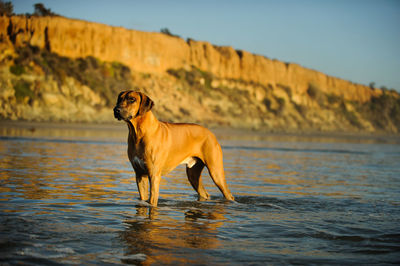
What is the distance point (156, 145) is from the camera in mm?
7223

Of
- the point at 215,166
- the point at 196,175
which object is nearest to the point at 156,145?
the point at 215,166

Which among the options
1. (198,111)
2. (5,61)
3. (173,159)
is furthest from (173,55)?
(173,159)

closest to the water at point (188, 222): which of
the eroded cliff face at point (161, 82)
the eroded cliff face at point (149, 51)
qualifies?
the eroded cliff face at point (161, 82)

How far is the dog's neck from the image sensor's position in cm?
711

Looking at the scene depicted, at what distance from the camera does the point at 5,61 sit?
144ft

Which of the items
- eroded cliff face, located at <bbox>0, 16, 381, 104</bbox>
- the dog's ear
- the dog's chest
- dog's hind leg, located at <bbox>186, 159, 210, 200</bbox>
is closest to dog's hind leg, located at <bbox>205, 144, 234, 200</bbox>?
dog's hind leg, located at <bbox>186, 159, 210, 200</bbox>

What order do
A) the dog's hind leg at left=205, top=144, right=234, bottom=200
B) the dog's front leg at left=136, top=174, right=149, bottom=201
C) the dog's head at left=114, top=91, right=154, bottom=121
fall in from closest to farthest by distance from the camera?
the dog's head at left=114, top=91, right=154, bottom=121
the dog's front leg at left=136, top=174, right=149, bottom=201
the dog's hind leg at left=205, top=144, right=234, bottom=200

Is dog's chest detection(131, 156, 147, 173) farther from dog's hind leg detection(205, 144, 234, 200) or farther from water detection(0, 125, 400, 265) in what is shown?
dog's hind leg detection(205, 144, 234, 200)

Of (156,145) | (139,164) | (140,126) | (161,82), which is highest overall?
(161,82)

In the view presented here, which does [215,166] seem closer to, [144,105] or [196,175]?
[196,175]

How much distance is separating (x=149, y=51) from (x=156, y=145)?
56.3 m

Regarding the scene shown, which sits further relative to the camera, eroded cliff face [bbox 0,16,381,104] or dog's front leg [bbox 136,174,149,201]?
eroded cliff face [bbox 0,16,381,104]

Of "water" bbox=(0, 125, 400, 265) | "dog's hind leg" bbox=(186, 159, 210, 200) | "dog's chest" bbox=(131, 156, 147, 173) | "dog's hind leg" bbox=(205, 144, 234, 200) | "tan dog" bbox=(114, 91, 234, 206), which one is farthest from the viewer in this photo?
"dog's hind leg" bbox=(186, 159, 210, 200)

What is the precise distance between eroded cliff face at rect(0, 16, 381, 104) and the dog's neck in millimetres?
43825
